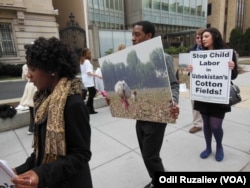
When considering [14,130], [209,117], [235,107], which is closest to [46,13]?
[14,130]

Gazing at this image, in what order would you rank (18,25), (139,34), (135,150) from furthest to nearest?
1. (18,25)
2. (135,150)
3. (139,34)

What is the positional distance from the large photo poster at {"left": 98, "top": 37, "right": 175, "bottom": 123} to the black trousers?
0.51ft

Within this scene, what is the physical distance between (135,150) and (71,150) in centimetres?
249

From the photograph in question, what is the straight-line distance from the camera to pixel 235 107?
223 inches

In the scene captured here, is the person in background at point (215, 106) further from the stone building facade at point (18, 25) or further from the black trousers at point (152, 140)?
the stone building facade at point (18, 25)

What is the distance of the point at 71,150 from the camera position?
1221 millimetres

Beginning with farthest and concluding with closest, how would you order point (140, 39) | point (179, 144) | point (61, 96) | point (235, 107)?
point (235, 107) < point (179, 144) < point (140, 39) < point (61, 96)

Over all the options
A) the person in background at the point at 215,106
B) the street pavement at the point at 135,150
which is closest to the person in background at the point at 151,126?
the street pavement at the point at 135,150

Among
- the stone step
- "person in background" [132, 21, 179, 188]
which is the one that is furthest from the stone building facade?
"person in background" [132, 21, 179, 188]

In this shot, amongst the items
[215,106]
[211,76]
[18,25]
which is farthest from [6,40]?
[215,106]

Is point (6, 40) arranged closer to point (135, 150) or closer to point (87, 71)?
point (87, 71)

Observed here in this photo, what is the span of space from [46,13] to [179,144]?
1861 cm

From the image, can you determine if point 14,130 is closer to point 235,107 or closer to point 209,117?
point 209,117

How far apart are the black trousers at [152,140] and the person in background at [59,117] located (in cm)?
92
